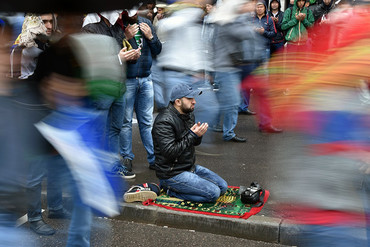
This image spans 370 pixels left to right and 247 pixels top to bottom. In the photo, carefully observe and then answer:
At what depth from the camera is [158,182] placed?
5453mm

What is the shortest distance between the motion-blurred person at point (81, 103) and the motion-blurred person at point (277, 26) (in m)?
5.82

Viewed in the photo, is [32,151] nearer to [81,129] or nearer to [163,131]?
[81,129]

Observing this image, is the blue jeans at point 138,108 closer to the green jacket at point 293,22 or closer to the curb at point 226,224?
the curb at point 226,224

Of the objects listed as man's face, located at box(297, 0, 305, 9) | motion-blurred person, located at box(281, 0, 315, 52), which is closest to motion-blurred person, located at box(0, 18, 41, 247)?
motion-blurred person, located at box(281, 0, 315, 52)

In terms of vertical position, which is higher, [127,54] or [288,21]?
[127,54]

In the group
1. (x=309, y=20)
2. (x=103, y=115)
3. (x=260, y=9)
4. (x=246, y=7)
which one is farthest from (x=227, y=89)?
(x=309, y=20)

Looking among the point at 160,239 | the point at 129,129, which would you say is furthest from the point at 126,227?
the point at 129,129

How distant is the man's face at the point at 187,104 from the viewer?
4.36 metres

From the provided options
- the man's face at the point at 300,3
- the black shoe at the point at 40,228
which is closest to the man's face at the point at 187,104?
the black shoe at the point at 40,228

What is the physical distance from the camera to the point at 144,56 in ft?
18.1

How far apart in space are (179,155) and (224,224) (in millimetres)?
745

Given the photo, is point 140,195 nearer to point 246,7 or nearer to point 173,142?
point 173,142

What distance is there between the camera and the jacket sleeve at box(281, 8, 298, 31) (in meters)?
8.54

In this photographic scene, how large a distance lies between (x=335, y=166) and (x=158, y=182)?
3.44 m
